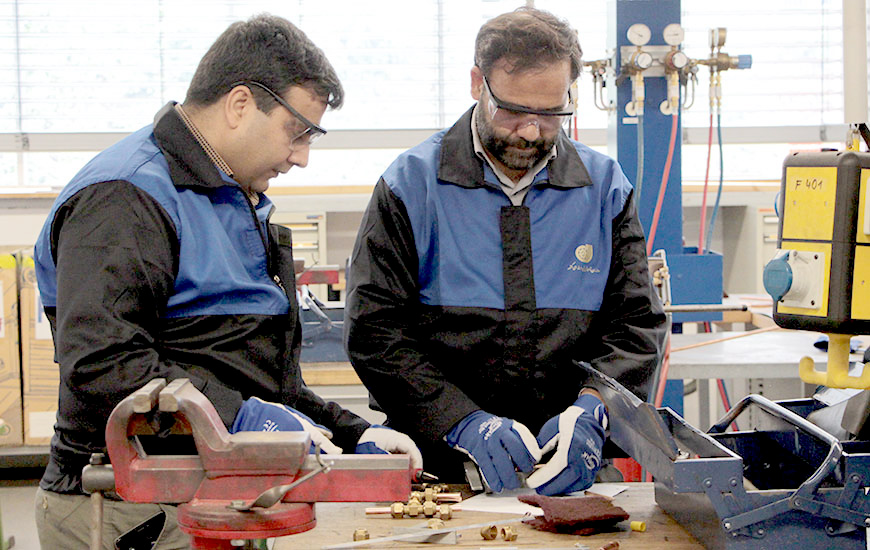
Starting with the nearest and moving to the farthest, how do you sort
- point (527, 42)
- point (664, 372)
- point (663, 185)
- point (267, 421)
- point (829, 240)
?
1. point (829, 240)
2. point (267, 421)
3. point (527, 42)
4. point (664, 372)
5. point (663, 185)

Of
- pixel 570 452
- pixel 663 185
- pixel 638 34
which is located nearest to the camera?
pixel 570 452

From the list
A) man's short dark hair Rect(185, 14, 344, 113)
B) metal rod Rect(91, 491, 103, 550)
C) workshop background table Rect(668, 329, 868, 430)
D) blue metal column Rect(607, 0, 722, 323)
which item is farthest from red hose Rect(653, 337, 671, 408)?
metal rod Rect(91, 491, 103, 550)

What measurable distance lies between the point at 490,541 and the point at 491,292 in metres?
0.50

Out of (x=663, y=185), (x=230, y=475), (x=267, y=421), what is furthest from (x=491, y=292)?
(x=663, y=185)

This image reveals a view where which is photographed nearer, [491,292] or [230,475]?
[230,475]

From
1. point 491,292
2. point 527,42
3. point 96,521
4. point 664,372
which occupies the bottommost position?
point 664,372

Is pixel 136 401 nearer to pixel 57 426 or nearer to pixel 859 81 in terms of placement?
pixel 57 426

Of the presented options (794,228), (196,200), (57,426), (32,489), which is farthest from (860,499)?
(32,489)

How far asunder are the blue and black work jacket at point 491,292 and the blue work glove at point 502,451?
0.10m

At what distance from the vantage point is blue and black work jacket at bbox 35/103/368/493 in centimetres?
108

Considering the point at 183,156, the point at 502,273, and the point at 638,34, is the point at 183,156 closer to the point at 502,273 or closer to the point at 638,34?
the point at 502,273

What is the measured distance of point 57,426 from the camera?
1.22 meters

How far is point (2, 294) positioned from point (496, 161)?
2.58 meters

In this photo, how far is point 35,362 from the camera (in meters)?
3.47
